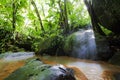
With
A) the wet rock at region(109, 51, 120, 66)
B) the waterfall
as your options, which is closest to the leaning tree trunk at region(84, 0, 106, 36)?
the waterfall

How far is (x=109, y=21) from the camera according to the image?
900 centimetres

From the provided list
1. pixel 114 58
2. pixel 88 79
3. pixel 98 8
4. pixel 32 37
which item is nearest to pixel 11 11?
pixel 32 37

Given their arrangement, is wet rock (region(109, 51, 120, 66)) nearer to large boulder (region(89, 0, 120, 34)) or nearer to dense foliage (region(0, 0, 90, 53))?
large boulder (region(89, 0, 120, 34))

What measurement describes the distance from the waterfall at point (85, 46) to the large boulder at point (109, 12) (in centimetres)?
128

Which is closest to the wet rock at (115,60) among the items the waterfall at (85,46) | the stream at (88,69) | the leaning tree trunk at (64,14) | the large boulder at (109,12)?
the stream at (88,69)

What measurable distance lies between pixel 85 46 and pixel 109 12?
7.94 ft

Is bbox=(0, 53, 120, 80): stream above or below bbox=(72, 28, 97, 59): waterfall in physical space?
below

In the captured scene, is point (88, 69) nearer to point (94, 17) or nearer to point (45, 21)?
point (94, 17)

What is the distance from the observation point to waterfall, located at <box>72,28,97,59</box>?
9.56 m

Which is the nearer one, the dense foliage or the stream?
the stream

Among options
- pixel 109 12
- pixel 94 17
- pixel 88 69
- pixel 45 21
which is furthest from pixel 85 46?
pixel 45 21

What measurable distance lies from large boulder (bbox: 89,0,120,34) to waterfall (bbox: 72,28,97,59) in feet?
4.21

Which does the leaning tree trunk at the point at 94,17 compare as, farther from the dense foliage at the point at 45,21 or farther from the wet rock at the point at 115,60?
the dense foliage at the point at 45,21

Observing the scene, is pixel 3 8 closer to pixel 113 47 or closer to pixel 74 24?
pixel 74 24
